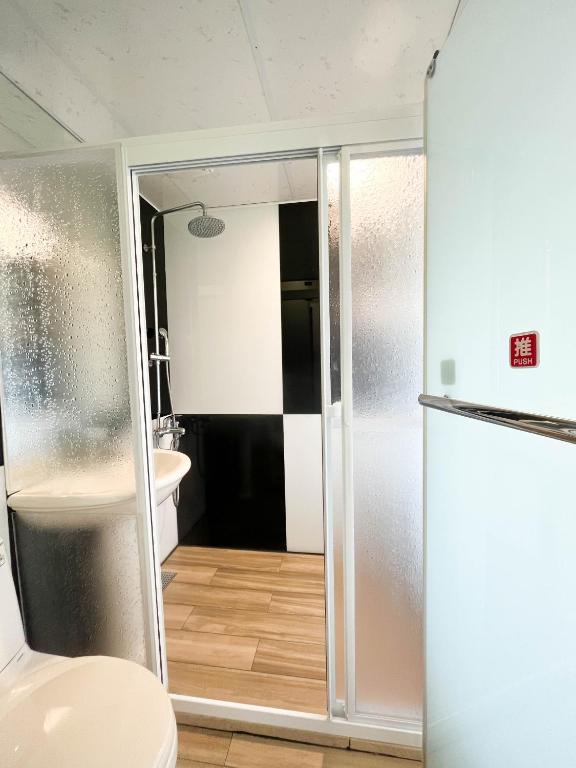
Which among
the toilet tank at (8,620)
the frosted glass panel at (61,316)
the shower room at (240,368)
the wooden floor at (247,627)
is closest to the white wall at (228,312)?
the shower room at (240,368)

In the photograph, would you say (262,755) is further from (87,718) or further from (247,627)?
(87,718)

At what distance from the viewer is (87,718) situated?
0.72 meters

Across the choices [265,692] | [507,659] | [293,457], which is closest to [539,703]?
[507,659]

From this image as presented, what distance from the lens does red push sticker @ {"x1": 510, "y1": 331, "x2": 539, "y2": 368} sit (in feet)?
1.40

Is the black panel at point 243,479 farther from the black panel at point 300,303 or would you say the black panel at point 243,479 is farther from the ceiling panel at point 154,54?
the ceiling panel at point 154,54

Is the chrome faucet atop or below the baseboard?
atop

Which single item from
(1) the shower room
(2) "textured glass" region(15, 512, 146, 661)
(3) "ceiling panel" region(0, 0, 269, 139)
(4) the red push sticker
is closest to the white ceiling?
(3) "ceiling panel" region(0, 0, 269, 139)

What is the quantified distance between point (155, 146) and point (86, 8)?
1.30 feet

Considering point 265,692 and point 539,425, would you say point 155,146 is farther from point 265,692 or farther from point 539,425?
point 265,692

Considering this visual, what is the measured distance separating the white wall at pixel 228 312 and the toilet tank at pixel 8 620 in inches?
54.2

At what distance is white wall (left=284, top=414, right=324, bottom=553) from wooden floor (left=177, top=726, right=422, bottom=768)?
111cm

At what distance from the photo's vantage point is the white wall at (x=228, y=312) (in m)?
2.11

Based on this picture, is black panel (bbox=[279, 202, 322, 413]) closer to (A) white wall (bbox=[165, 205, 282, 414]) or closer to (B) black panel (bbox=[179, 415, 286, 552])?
(A) white wall (bbox=[165, 205, 282, 414])

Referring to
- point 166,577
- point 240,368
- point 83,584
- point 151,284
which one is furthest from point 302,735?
point 151,284
